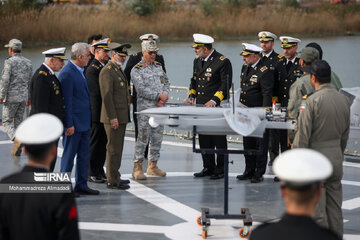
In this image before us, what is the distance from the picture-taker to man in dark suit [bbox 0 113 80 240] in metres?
3.12

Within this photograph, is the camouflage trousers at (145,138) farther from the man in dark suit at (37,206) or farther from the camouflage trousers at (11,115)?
the man in dark suit at (37,206)

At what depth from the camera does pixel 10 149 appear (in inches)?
406

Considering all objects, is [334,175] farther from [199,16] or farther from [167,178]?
[199,16]

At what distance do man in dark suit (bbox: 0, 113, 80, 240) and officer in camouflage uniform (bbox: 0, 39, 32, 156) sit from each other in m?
6.68

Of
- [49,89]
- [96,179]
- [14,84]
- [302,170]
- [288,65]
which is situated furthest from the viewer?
[14,84]

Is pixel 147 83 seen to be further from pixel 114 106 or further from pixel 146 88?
pixel 114 106

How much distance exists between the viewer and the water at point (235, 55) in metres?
27.3

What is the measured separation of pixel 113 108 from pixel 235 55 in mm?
23157

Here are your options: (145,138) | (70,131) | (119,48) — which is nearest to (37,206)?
(70,131)

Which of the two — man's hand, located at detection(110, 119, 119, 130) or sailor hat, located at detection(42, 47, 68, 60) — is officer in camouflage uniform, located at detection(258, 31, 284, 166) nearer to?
man's hand, located at detection(110, 119, 119, 130)

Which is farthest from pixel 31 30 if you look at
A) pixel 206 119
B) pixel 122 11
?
pixel 206 119

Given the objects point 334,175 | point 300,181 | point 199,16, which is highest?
point 300,181

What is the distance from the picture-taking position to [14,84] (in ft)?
32.7

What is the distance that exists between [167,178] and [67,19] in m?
22.4
